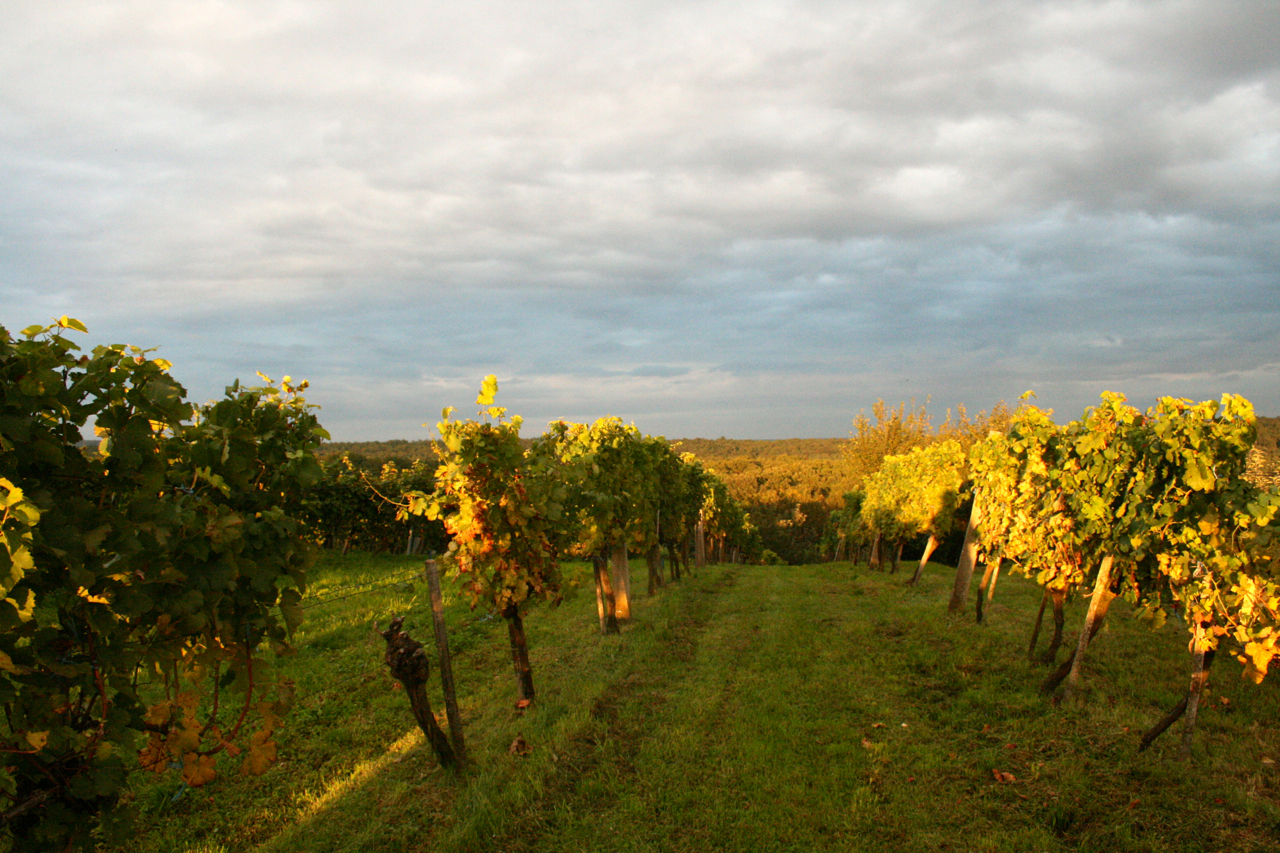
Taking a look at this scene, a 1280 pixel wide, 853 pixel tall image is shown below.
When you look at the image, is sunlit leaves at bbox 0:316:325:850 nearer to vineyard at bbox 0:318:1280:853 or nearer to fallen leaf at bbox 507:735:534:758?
vineyard at bbox 0:318:1280:853

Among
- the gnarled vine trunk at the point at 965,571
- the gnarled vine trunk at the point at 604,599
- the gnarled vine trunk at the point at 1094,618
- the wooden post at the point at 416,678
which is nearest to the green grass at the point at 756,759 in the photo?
the gnarled vine trunk at the point at 1094,618

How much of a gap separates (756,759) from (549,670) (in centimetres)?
414

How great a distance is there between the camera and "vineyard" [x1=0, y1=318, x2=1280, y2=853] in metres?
2.84

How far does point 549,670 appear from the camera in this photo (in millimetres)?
9930

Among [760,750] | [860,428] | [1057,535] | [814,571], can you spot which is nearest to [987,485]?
[1057,535]

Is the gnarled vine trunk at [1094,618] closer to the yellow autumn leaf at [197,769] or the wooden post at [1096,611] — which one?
the wooden post at [1096,611]

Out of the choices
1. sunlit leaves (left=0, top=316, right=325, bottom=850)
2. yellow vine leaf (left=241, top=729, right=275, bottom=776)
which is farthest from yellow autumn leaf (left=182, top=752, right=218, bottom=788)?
yellow vine leaf (left=241, top=729, right=275, bottom=776)

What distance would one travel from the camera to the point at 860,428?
5188cm

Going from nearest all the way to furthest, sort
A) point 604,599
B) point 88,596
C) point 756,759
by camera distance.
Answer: point 88,596 → point 756,759 → point 604,599

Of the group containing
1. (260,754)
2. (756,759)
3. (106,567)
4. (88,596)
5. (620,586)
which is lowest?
(756,759)

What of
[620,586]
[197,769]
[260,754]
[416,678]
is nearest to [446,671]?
[416,678]

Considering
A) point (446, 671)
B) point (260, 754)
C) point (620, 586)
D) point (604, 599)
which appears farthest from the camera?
point (620, 586)

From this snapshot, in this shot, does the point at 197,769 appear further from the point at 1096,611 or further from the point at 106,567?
the point at 1096,611

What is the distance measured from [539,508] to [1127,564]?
7253mm
